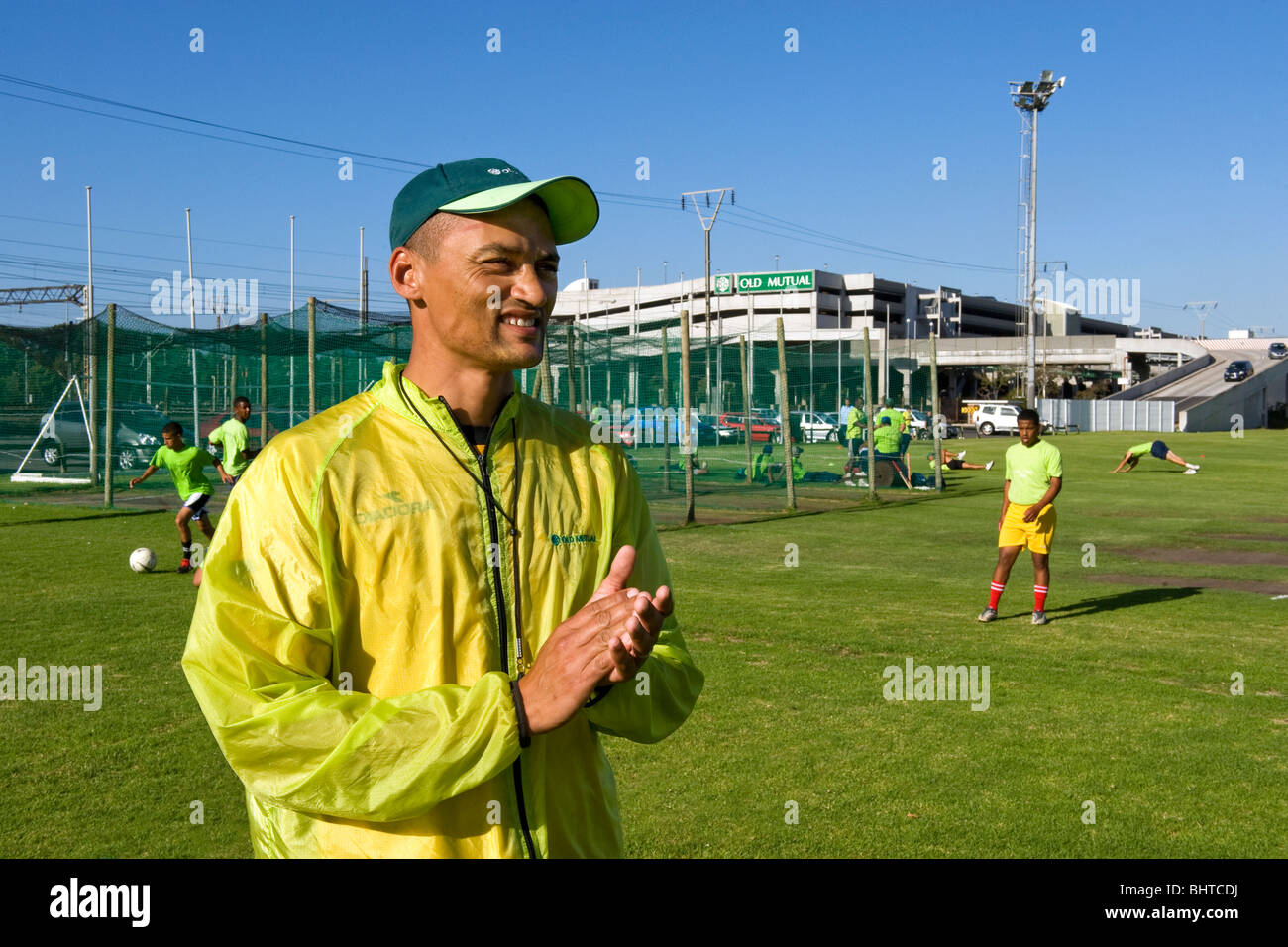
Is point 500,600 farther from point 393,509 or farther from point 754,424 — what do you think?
point 754,424

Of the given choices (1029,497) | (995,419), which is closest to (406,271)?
(1029,497)

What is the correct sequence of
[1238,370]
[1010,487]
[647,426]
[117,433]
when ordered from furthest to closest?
[1238,370] → [647,426] → [117,433] → [1010,487]

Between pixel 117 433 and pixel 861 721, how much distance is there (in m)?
19.2

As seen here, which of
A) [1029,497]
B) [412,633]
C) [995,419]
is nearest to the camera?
[412,633]

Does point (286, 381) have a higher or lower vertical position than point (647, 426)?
higher

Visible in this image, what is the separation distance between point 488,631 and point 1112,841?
4699 millimetres

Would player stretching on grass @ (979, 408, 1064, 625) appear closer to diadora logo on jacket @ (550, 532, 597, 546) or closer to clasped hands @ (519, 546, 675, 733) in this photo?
diadora logo on jacket @ (550, 532, 597, 546)

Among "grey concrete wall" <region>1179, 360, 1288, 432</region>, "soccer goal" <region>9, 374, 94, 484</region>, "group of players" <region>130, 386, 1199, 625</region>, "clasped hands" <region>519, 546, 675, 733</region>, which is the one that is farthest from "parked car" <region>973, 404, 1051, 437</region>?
"clasped hands" <region>519, 546, 675, 733</region>

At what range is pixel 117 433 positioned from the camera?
74.3 ft

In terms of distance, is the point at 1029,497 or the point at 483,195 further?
the point at 1029,497
